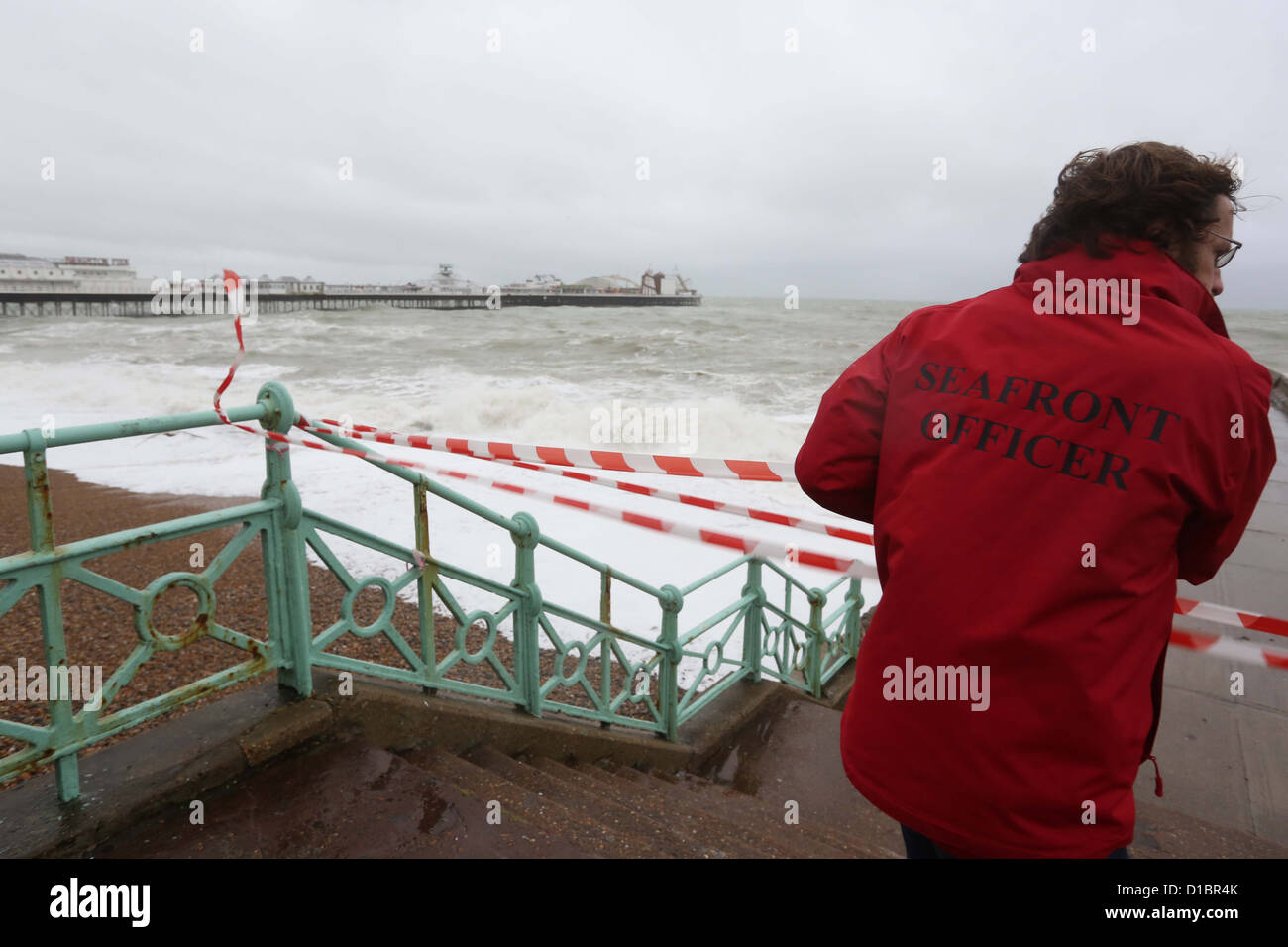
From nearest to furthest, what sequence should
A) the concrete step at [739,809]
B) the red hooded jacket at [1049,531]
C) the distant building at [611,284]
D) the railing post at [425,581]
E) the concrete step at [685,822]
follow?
the red hooded jacket at [1049,531], the concrete step at [685,822], the railing post at [425,581], the concrete step at [739,809], the distant building at [611,284]

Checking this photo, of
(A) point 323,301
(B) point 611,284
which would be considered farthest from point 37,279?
(B) point 611,284

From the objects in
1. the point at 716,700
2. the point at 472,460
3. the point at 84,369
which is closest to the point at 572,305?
the point at 84,369

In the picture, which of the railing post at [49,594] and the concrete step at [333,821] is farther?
the concrete step at [333,821]

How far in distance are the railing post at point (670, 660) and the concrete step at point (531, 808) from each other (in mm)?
1436

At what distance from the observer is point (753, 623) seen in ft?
16.3

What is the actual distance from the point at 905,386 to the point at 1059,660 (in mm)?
546

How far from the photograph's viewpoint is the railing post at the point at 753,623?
4789 millimetres

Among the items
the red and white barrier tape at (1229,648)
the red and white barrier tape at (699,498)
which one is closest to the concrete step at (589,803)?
the red and white barrier tape at (699,498)
